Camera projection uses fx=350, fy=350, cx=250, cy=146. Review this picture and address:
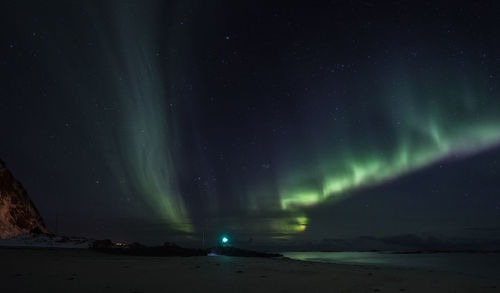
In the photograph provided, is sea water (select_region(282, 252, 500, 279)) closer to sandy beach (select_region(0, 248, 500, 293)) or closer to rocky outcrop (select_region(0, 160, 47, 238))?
sandy beach (select_region(0, 248, 500, 293))

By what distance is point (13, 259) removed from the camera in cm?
877

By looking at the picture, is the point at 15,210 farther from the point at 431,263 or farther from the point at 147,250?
the point at 431,263

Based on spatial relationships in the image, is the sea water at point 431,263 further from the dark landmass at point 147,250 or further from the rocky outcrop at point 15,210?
the rocky outcrop at point 15,210

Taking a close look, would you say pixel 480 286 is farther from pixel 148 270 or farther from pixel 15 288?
pixel 15 288

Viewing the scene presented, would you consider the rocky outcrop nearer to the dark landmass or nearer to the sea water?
the dark landmass

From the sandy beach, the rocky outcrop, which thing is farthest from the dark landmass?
the rocky outcrop

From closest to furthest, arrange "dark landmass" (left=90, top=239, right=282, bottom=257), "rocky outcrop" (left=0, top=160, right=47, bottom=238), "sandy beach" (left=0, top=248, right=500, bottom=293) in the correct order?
"sandy beach" (left=0, top=248, right=500, bottom=293)
"dark landmass" (left=90, top=239, right=282, bottom=257)
"rocky outcrop" (left=0, top=160, right=47, bottom=238)

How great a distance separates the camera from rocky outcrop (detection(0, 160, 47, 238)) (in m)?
24.4

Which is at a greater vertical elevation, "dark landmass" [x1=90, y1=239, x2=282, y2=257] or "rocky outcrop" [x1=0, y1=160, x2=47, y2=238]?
"rocky outcrop" [x1=0, y1=160, x2=47, y2=238]

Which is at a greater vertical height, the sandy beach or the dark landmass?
the dark landmass

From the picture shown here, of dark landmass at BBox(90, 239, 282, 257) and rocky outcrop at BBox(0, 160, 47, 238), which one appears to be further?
rocky outcrop at BBox(0, 160, 47, 238)

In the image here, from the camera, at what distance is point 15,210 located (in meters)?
26.3

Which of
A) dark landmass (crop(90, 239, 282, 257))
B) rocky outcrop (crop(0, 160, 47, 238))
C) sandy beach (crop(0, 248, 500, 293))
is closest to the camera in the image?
sandy beach (crop(0, 248, 500, 293))

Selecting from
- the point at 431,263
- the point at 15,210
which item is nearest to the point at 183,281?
the point at 15,210
